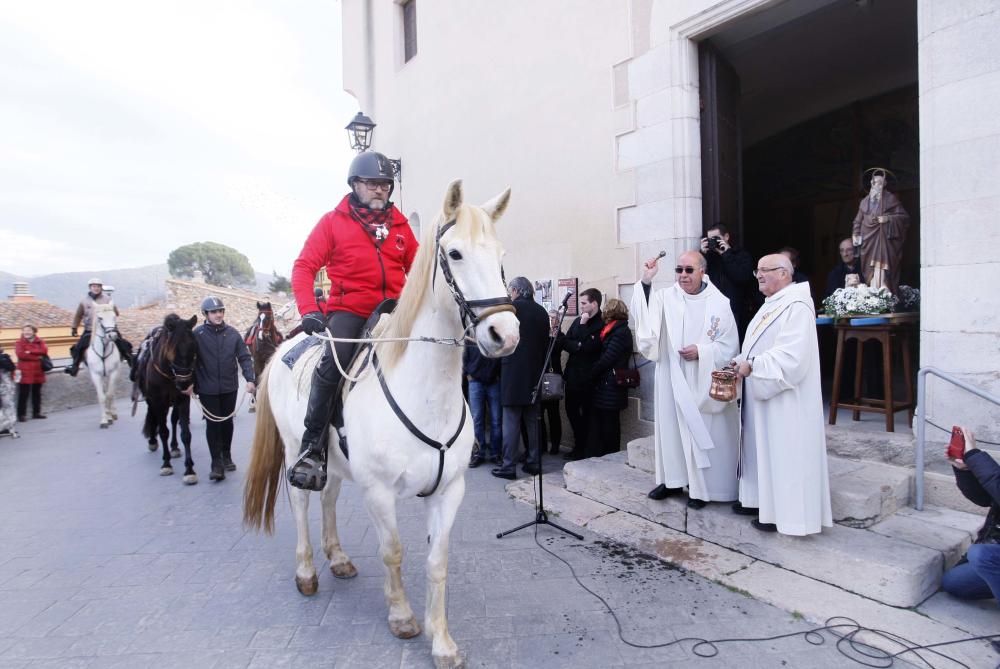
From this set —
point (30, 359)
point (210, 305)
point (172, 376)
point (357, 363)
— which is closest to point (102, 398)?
point (30, 359)

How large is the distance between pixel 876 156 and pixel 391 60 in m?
9.05

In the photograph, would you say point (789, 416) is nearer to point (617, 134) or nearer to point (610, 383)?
point (610, 383)

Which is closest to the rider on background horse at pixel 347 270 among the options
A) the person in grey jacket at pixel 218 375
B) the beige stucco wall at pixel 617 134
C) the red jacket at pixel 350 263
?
the red jacket at pixel 350 263

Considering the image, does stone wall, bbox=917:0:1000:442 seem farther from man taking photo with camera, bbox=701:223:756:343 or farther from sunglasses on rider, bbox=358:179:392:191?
sunglasses on rider, bbox=358:179:392:191

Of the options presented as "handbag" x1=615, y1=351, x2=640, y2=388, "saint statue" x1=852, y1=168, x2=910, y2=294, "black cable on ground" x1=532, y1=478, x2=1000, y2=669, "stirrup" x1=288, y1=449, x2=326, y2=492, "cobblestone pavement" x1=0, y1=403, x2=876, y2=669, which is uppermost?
"saint statue" x1=852, y1=168, x2=910, y2=294

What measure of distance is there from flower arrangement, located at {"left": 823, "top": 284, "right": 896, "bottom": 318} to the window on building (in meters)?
9.57

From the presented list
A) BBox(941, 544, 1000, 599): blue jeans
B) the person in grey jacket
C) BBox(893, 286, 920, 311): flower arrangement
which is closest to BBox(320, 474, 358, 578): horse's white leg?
the person in grey jacket

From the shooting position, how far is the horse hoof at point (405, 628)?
3.12m

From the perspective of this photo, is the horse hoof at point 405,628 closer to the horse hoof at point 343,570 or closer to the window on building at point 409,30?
the horse hoof at point 343,570

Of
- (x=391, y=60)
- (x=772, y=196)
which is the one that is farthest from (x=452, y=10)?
(x=772, y=196)

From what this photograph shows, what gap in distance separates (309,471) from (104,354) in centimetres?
968

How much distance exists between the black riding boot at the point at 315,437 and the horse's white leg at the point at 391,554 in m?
0.39

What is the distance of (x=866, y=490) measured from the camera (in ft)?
12.6

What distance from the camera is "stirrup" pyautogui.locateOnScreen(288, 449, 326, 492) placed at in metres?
3.21
